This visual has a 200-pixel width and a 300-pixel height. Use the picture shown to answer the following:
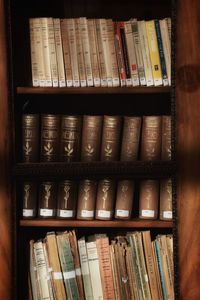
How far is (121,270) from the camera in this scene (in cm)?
156

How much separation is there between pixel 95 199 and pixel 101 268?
0.77 ft

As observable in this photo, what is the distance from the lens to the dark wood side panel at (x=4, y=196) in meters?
1.45

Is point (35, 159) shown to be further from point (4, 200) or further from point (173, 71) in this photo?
point (173, 71)

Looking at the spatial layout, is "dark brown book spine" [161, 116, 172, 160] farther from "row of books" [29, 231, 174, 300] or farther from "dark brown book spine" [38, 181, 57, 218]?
"dark brown book spine" [38, 181, 57, 218]

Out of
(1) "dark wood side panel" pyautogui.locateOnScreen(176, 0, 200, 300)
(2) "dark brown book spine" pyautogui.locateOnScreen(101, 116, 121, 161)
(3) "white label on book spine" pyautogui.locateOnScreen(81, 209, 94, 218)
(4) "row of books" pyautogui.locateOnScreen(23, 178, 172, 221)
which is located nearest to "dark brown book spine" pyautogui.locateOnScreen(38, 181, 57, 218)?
(4) "row of books" pyautogui.locateOnScreen(23, 178, 172, 221)

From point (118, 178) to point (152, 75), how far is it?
368 mm

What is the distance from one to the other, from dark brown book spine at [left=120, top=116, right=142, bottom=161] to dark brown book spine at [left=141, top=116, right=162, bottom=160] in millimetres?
21

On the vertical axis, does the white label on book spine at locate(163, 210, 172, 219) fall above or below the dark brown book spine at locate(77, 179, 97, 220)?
below

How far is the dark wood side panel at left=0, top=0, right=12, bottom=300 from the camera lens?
1450 millimetres

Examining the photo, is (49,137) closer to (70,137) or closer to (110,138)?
(70,137)

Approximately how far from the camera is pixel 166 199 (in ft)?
5.15

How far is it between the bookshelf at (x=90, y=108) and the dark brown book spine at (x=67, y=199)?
4 centimetres

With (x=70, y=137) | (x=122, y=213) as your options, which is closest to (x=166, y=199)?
(x=122, y=213)

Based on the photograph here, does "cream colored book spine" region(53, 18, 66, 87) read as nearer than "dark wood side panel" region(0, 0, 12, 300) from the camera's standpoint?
No
